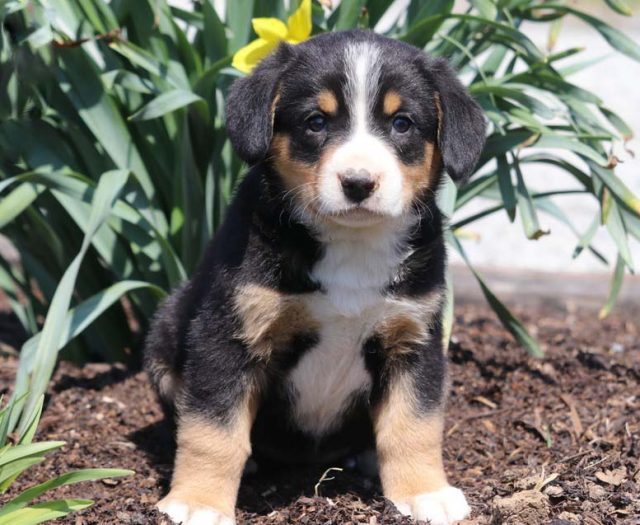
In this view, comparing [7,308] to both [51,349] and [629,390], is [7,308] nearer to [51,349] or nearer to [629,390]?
[51,349]

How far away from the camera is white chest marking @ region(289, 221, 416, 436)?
3.37 m

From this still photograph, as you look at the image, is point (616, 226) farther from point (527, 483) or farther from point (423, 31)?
point (527, 483)

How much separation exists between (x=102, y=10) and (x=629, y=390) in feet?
8.78

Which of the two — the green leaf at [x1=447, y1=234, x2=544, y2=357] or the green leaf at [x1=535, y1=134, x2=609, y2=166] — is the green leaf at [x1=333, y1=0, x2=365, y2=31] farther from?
the green leaf at [x1=447, y1=234, x2=544, y2=357]

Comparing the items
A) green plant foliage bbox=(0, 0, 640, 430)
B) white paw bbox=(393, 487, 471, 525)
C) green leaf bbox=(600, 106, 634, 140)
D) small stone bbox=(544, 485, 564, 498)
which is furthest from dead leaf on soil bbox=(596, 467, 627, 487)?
green leaf bbox=(600, 106, 634, 140)

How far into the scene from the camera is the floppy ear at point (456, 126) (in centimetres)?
338

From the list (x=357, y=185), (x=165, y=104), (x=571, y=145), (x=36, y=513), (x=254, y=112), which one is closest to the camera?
(x=36, y=513)

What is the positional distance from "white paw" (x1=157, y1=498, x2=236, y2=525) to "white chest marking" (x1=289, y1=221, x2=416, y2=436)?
49 centimetres

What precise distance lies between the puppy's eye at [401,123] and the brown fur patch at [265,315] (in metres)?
0.61

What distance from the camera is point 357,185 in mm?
3096

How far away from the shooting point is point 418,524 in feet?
10.8

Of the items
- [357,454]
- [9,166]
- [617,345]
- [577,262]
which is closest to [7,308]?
[9,166]

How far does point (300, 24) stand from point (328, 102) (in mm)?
836

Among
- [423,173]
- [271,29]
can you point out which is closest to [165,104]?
[271,29]
